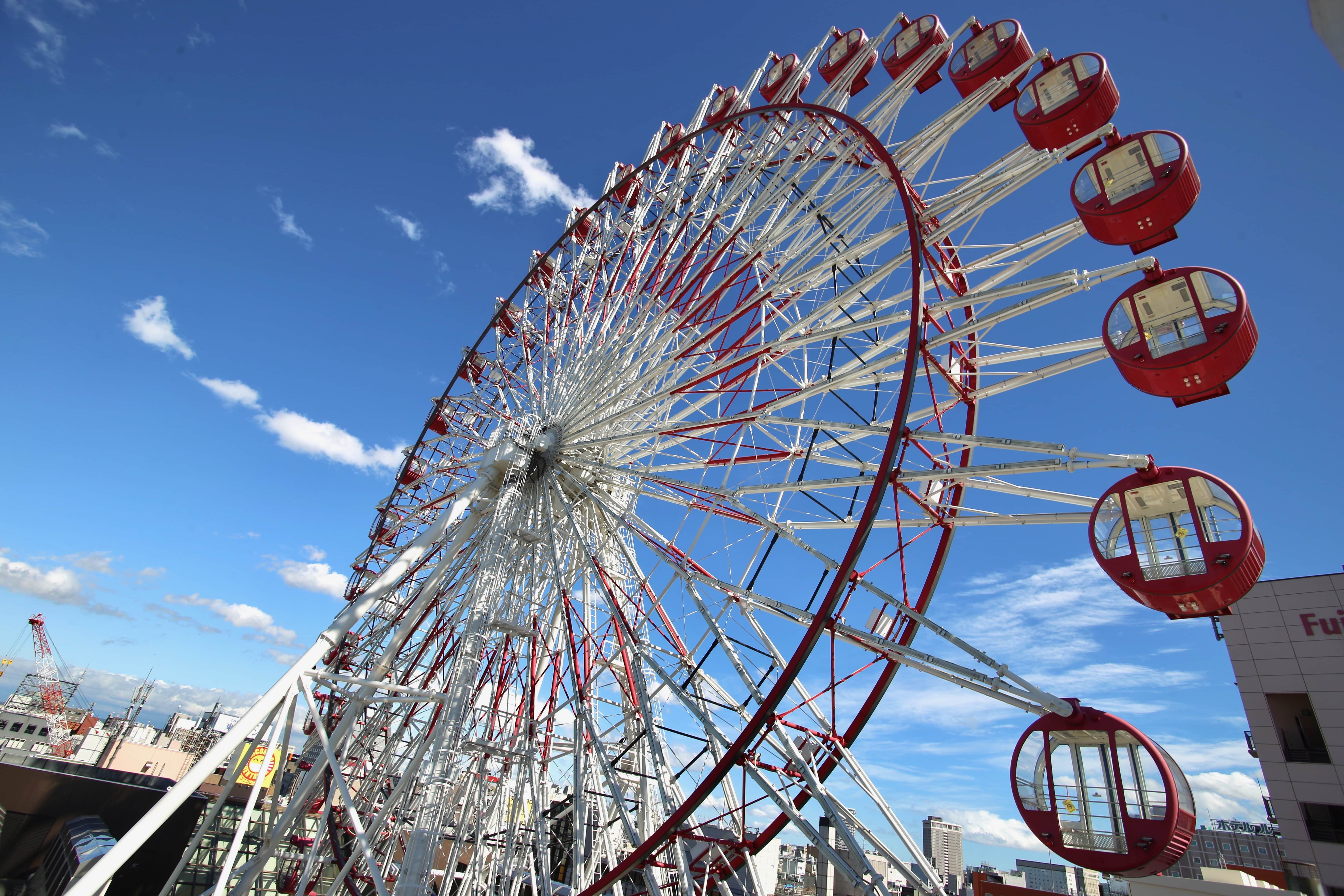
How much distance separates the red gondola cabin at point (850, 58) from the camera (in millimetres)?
11617

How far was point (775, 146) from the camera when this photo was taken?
12227 mm

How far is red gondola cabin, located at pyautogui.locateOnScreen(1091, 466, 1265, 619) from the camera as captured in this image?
6324mm

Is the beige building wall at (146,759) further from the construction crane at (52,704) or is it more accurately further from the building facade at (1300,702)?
the building facade at (1300,702)

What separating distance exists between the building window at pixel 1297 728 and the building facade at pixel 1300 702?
0.02 m

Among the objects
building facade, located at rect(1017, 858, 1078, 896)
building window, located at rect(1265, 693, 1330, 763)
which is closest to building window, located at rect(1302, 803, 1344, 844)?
building window, located at rect(1265, 693, 1330, 763)

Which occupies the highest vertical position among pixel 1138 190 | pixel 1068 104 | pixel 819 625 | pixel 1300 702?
pixel 1068 104

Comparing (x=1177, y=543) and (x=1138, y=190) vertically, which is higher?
(x=1138, y=190)

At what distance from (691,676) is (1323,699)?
16.7 m

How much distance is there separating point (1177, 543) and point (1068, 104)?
599cm

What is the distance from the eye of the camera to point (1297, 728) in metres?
16.4

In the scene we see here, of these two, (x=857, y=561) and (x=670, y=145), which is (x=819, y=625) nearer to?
(x=857, y=561)

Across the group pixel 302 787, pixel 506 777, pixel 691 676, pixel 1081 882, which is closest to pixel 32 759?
pixel 302 787

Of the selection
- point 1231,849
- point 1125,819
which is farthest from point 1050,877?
point 1125,819

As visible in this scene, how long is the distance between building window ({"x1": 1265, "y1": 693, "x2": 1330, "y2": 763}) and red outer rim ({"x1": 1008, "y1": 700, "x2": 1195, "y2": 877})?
1476 centimetres
